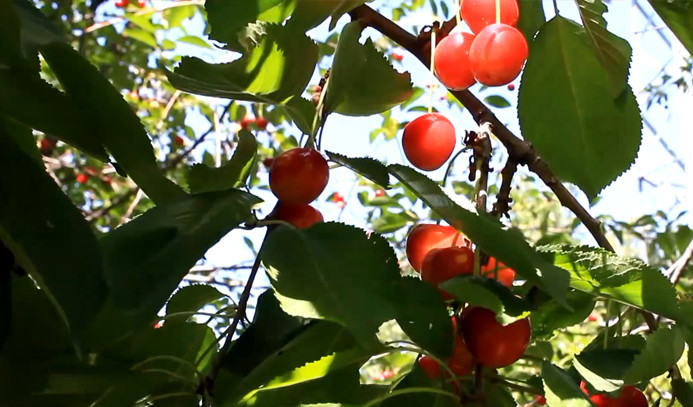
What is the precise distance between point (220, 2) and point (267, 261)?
299 mm

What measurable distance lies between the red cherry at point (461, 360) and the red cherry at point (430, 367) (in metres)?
0.02

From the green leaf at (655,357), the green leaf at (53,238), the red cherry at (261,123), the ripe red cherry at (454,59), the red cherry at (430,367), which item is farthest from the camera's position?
the red cherry at (261,123)

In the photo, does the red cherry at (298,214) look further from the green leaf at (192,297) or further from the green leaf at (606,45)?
the green leaf at (606,45)

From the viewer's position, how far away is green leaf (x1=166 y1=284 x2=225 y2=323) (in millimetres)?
691

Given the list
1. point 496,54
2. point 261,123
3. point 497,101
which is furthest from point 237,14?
point 261,123

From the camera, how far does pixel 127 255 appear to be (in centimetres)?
44

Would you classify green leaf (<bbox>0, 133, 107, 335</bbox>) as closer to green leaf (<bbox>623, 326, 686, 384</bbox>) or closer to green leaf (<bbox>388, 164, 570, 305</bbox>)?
green leaf (<bbox>388, 164, 570, 305</bbox>)

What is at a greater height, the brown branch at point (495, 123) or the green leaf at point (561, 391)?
the brown branch at point (495, 123)

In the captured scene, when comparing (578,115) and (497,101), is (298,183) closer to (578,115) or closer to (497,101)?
(578,115)

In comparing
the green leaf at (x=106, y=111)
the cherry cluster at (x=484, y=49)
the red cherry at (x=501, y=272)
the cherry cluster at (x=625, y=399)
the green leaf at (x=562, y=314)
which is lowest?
the cherry cluster at (x=625, y=399)

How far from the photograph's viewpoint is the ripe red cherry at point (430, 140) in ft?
2.31

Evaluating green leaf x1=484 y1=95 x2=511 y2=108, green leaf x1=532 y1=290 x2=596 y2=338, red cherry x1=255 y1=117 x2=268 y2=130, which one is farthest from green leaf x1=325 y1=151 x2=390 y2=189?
red cherry x1=255 y1=117 x2=268 y2=130

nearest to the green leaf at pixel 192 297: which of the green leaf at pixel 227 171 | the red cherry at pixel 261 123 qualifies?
the green leaf at pixel 227 171

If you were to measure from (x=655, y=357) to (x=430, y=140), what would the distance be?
0.30 meters
